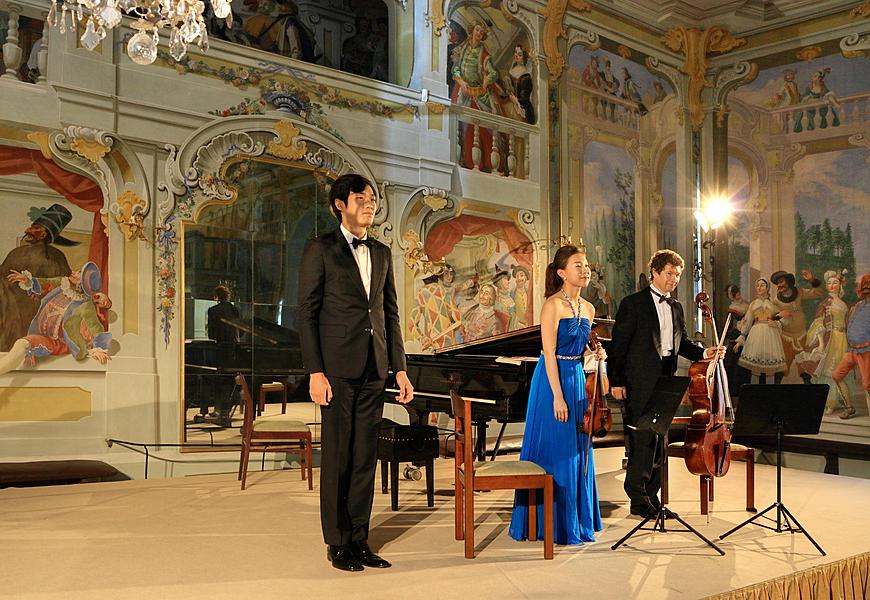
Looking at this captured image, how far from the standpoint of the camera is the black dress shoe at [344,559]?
374 centimetres

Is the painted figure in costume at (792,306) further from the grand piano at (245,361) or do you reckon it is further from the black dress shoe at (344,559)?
the black dress shoe at (344,559)

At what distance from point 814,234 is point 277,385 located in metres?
6.94

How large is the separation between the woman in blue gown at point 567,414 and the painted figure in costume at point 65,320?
3.84 meters

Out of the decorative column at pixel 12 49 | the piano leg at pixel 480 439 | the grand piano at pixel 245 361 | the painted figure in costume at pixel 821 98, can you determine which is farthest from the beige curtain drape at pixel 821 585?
the painted figure in costume at pixel 821 98

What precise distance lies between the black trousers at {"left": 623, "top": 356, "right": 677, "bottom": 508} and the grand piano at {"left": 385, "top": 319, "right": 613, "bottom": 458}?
0.69 meters

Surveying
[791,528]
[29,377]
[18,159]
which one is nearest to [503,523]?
[791,528]

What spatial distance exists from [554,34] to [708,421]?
631 centimetres

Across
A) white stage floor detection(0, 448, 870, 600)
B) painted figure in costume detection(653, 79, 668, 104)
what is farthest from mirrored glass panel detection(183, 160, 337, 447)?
painted figure in costume detection(653, 79, 668, 104)

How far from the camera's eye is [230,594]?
340 cm

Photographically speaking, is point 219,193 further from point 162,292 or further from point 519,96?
point 519,96

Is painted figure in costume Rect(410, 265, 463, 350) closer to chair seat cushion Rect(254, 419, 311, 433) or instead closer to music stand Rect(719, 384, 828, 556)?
chair seat cushion Rect(254, 419, 311, 433)

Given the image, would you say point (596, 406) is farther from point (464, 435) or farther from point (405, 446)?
point (405, 446)

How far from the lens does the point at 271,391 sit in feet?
24.3

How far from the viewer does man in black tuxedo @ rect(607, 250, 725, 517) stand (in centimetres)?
502
